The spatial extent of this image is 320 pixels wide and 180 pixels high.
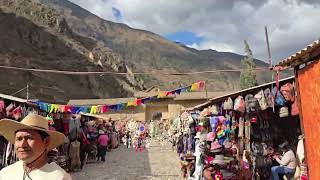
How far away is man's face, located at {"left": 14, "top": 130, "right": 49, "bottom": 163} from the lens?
330cm

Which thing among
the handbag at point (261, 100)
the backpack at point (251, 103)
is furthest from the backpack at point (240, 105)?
the handbag at point (261, 100)

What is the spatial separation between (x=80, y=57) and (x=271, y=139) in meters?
64.7

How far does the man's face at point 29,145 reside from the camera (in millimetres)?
3299

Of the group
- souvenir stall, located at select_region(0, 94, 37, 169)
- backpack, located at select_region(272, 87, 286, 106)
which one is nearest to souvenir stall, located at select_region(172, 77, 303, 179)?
backpack, located at select_region(272, 87, 286, 106)

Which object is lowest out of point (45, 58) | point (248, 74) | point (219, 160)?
point (219, 160)

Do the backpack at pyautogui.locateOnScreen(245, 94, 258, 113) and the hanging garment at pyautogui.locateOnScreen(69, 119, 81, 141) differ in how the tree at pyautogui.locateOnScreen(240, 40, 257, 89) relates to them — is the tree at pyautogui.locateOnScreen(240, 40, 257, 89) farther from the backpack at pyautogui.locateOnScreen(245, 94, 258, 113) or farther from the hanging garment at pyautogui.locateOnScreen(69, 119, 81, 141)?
the backpack at pyautogui.locateOnScreen(245, 94, 258, 113)

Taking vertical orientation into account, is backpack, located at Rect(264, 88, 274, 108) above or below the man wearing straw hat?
above

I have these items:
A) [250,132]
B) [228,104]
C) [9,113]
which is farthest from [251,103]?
[9,113]

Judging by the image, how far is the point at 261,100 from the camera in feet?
33.1

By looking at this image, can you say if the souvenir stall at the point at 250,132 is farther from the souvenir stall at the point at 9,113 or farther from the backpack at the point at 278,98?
the souvenir stall at the point at 9,113

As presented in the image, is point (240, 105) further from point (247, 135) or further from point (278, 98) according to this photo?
point (278, 98)

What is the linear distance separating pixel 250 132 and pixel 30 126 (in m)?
8.40

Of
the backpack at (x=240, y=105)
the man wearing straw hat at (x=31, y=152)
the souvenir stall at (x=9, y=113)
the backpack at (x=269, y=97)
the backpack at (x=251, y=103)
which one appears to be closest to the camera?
the man wearing straw hat at (x=31, y=152)

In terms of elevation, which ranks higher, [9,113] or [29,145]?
[9,113]
